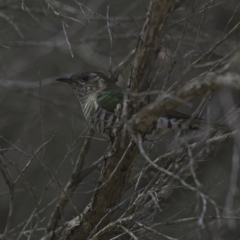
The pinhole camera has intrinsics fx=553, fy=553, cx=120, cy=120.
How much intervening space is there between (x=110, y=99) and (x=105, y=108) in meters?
0.13

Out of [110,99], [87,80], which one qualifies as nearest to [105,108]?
[110,99]

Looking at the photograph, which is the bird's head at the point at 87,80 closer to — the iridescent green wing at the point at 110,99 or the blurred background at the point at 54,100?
the iridescent green wing at the point at 110,99

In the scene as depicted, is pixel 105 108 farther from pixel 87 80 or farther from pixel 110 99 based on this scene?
pixel 87 80

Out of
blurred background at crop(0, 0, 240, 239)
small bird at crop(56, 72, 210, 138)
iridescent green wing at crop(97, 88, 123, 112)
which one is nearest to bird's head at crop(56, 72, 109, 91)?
small bird at crop(56, 72, 210, 138)

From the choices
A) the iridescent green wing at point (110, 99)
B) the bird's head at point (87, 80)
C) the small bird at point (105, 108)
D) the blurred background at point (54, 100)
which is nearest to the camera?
the small bird at point (105, 108)

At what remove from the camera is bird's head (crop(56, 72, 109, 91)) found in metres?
6.84

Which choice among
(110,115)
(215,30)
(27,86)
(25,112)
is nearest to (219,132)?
(110,115)

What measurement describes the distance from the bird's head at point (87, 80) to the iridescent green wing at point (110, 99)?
59 centimetres

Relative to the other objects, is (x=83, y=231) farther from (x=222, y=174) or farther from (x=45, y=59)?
(x=45, y=59)

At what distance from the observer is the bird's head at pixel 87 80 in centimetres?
684

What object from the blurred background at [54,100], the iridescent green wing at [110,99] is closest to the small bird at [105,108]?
the iridescent green wing at [110,99]

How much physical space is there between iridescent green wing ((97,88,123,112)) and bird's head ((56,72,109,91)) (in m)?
0.59

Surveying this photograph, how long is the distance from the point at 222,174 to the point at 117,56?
241cm

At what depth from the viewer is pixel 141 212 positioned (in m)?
4.51
